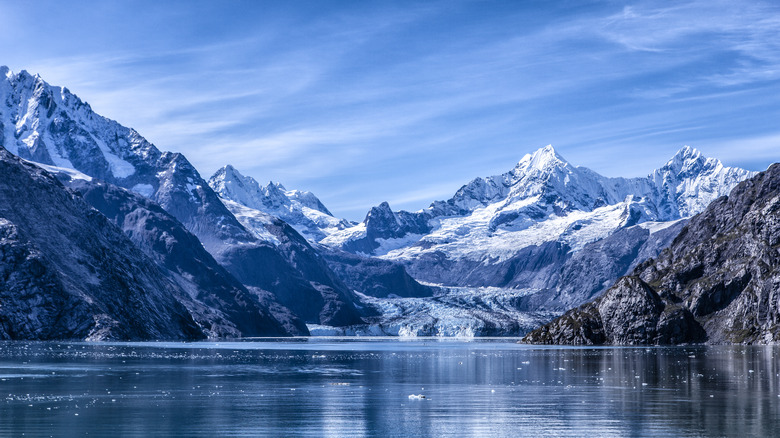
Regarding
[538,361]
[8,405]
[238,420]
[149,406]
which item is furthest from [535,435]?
[538,361]

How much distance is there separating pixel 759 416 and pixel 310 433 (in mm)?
29291

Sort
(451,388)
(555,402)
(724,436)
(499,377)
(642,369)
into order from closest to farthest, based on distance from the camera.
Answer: (724,436) < (555,402) < (451,388) < (499,377) < (642,369)

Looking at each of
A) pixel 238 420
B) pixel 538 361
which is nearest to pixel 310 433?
pixel 238 420

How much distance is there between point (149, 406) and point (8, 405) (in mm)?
9903

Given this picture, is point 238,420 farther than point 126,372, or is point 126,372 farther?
point 126,372

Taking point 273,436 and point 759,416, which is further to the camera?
point 759,416

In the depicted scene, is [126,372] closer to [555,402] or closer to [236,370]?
[236,370]

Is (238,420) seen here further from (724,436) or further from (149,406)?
(724,436)

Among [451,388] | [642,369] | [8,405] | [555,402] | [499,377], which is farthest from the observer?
[642,369]

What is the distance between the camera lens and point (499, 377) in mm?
104250

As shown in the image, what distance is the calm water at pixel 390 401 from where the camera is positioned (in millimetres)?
58062

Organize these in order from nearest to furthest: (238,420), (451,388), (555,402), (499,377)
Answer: (238,420)
(555,402)
(451,388)
(499,377)

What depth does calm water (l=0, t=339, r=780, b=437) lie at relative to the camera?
2286 inches

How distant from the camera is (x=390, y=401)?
7569cm
